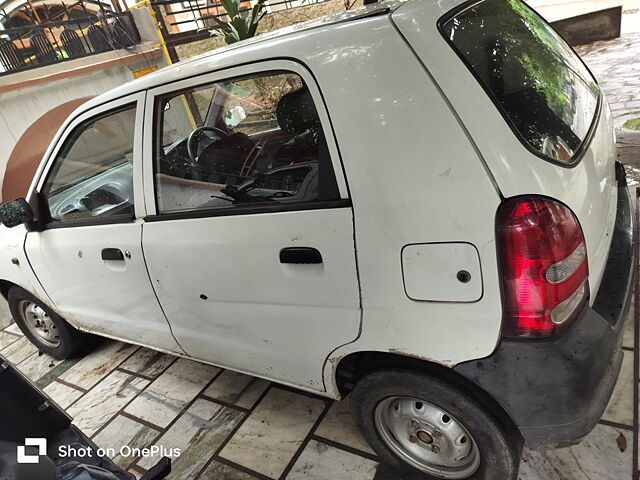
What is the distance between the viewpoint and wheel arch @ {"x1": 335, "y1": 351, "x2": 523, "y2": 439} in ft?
4.85

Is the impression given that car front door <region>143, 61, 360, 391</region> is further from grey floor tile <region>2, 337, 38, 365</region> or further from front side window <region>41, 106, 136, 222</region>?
grey floor tile <region>2, 337, 38, 365</region>

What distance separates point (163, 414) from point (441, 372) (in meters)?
1.87

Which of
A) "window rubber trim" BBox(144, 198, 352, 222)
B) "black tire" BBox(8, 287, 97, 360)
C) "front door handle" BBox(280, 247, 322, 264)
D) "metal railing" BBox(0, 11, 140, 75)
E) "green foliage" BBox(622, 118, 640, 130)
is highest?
"metal railing" BBox(0, 11, 140, 75)

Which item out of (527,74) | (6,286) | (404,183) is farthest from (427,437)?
(6,286)

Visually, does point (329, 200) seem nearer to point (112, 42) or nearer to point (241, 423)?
point (241, 423)

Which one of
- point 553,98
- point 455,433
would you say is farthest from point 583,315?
point 553,98

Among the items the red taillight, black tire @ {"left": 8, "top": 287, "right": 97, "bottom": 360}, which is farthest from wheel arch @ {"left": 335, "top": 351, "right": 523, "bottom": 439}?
black tire @ {"left": 8, "top": 287, "right": 97, "bottom": 360}

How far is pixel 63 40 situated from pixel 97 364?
7892mm

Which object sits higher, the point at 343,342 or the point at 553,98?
the point at 553,98

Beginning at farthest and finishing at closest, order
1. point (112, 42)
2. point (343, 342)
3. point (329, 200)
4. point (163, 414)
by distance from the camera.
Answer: point (112, 42), point (163, 414), point (343, 342), point (329, 200)

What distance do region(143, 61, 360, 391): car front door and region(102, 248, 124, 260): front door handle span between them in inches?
9.7

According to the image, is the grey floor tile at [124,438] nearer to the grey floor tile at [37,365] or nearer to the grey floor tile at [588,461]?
the grey floor tile at [37,365]

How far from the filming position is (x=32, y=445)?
1.69 meters

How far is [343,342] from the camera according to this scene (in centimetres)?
165
